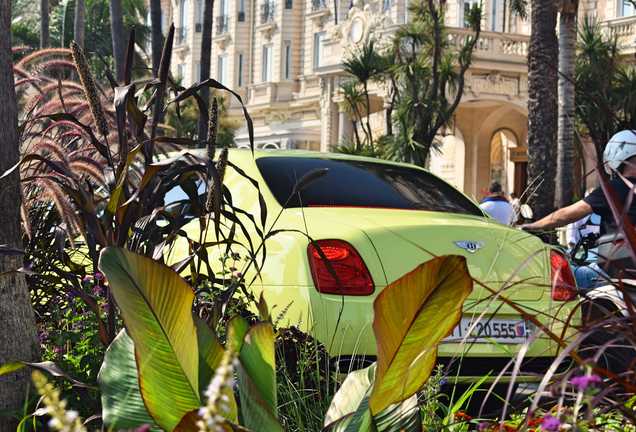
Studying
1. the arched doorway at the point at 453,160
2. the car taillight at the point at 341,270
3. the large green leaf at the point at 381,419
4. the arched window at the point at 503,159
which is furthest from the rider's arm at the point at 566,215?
the arched window at the point at 503,159

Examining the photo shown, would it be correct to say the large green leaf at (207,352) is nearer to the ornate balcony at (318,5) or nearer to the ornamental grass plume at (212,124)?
the ornamental grass plume at (212,124)

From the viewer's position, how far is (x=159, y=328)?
2521 mm

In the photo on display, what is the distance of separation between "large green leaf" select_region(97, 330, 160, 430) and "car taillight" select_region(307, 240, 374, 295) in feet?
7.78

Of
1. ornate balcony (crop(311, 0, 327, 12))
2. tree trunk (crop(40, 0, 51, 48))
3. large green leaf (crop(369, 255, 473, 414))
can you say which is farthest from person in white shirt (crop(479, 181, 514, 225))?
ornate balcony (crop(311, 0, 327, 12))

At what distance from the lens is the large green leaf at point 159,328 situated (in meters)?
2.48

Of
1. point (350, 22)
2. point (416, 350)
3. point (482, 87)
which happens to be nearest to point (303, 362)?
point (416, 350)

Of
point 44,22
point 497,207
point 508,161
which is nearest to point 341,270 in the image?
point 497,207

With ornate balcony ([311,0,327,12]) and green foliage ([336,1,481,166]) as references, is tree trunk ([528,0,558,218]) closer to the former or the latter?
green foliage ([336,1,481,166])

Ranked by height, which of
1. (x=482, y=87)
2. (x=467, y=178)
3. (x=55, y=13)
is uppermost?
(x=55, y=13)

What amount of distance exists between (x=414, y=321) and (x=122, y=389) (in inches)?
27.7

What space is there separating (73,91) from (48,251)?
0.97m

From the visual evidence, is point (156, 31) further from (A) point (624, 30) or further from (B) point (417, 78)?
(A) point (624, 30)

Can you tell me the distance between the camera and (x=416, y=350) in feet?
8.60

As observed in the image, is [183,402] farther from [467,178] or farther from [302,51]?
[302,51]
